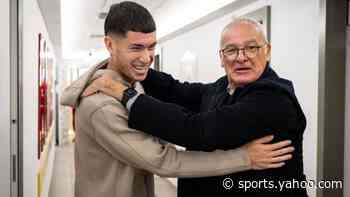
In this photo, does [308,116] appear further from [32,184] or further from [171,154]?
[32,184]

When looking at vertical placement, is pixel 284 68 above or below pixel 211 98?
above

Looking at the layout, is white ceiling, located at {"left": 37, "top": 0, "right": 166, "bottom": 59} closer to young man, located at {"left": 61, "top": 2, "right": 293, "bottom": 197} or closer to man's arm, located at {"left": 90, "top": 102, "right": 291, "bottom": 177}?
young man, located at {"left": 61, "top": 2, "right": 293, "bottom": 197}

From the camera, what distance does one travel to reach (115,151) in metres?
1.29

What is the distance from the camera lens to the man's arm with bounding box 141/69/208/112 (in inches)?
75.6

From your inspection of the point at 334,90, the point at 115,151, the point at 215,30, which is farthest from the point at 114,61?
the point at 215,30

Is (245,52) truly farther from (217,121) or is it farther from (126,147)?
(126,147)

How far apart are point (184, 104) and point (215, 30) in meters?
2.81

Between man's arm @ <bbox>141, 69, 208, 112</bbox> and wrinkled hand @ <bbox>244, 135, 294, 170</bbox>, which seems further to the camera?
man's arm @ <bbox>141, 69, 208, 112</bbox>

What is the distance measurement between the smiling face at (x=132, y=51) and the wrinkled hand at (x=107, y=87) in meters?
0.10

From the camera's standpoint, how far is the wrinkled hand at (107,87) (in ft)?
4.28

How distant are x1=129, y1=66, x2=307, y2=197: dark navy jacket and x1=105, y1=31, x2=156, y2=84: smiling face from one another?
0.58 feet

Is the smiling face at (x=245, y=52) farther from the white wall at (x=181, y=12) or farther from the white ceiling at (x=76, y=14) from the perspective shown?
the white ceiling at (x=76, y=14)

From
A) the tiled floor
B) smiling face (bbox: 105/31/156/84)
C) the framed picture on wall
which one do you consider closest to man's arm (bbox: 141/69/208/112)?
smiling face (bbox: 105/31/156/84)

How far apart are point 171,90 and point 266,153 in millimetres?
799
